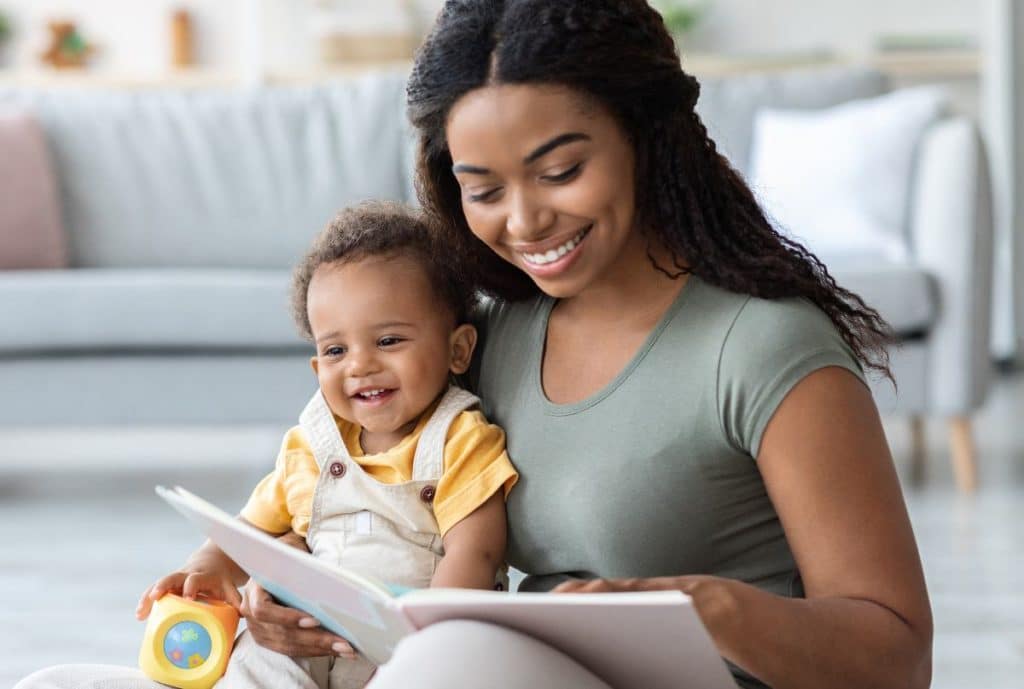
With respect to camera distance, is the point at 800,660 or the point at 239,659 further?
the point at 239,659

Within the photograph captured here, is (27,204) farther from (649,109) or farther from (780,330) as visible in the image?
(780,330)

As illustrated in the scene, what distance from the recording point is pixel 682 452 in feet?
3.54

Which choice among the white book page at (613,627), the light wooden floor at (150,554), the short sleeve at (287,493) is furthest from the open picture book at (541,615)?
the light wooden floor at (150,554)

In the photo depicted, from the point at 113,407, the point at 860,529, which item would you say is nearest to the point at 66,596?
the point at 113,407

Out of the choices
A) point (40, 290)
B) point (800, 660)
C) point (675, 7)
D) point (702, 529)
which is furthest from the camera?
point (675, 7)

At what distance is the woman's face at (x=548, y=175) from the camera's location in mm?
1085

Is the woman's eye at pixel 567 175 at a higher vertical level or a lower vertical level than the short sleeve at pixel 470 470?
higher

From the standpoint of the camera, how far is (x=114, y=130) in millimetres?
3854

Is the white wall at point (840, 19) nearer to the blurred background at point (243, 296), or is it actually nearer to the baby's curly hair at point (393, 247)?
the blurred background at point (243, 296)


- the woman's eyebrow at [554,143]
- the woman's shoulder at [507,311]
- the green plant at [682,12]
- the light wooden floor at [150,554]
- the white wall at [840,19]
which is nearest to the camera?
the woman's eyebrow at [554,143]

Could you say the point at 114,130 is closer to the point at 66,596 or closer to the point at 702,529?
the point at 66,596

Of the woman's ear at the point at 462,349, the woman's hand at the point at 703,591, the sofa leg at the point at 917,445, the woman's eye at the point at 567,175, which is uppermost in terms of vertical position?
the woman's eye at the point at 567,175

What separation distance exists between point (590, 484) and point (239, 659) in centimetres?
34

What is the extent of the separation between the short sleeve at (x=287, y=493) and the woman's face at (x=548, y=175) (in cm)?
31
